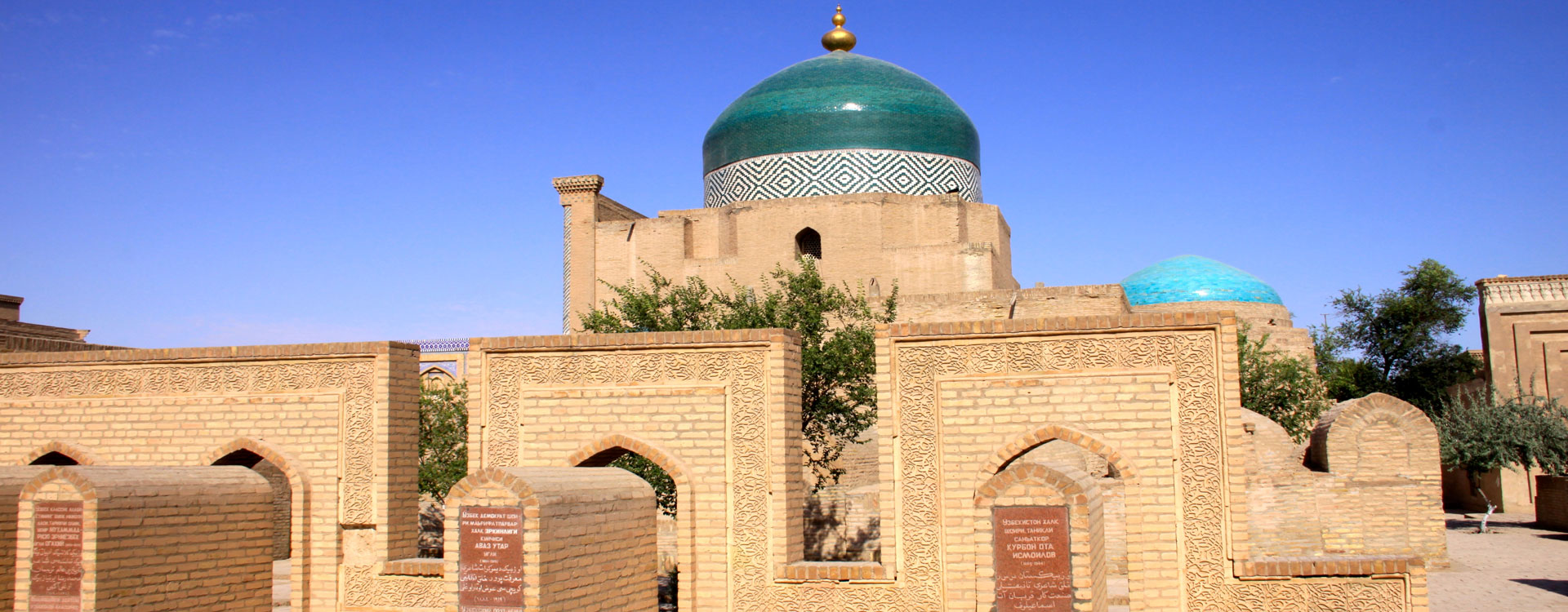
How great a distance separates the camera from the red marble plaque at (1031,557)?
5.96 metres

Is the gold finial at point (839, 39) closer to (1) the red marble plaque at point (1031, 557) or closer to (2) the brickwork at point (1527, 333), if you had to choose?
(2) the brickwork at point (1527, 333)

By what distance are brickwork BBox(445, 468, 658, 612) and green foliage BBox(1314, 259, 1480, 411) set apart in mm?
19533

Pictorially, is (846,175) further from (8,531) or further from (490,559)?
(490,559)

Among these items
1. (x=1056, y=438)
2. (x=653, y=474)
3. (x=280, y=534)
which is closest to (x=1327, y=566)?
A: (x=1056, y=438)

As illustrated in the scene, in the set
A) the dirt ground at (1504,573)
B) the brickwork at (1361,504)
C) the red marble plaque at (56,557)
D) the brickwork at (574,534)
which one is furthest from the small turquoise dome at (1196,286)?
the red marble plaque at (56,557)

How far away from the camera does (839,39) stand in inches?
916

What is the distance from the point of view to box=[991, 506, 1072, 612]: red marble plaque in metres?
5.96

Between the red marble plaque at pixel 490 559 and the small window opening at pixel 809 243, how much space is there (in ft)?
43.9

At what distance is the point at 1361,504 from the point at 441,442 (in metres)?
8.63

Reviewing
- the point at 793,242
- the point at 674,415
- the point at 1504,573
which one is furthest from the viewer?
the point at 793,242

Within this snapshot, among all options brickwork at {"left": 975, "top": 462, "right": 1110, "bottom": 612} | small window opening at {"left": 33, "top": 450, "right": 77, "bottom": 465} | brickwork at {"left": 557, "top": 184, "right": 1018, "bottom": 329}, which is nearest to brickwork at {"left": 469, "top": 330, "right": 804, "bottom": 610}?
brickwork at {"left": 975, "top": 462, "right": 1110, "bottom": 612}

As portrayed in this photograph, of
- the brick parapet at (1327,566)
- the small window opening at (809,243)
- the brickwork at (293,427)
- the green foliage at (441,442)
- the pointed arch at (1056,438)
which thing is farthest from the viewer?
the small window opening at (809,243)

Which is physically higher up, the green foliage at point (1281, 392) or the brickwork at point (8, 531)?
the green foliage at point (1281, 392)

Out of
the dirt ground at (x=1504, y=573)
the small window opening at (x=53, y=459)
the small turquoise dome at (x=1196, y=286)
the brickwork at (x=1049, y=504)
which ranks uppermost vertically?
the small turquoise dome at (x=1196, y=286)
